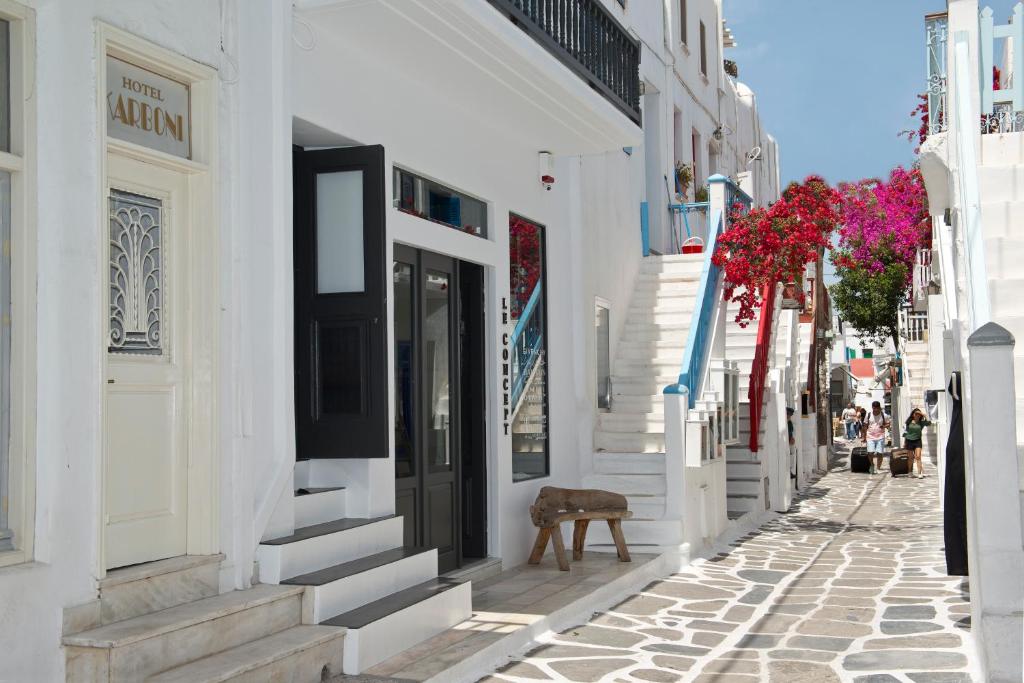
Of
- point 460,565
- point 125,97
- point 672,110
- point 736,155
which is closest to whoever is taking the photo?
point 125,97

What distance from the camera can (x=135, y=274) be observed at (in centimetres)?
575

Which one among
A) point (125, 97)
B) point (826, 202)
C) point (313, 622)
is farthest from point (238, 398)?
point (826, 202)

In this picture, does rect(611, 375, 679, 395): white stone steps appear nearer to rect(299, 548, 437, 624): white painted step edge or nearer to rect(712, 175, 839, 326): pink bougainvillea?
rect(712, 175, 839, 326): pink bougainvillea

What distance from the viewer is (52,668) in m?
4.81

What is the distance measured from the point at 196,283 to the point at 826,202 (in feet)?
31.8

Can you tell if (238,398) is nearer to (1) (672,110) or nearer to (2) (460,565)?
(2) (460,565)

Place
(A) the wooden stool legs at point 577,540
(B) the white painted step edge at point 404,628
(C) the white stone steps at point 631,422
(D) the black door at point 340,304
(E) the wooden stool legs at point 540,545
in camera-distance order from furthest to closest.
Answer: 1. (C) the white stone steps at point 631,422
2. (E) the wooden stool legs at point 540,545
3. (A) the wooden stool legs at point 577,540
4. (D) the black door at point 340,304
5. (B) the white painted step edge at point 404,628

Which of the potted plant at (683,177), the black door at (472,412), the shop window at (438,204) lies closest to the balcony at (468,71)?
the shop window at (438,204)

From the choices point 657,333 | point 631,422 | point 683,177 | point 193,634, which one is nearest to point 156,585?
point 193,634

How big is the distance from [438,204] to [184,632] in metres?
4.61

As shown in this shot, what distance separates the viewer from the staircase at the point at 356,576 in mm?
6148

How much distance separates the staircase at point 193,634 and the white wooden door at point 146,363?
248 millimetres

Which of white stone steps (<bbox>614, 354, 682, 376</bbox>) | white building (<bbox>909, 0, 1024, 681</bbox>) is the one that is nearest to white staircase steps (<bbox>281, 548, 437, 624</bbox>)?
white building (<bbox>909, 0, 1024, 681</bbox>)

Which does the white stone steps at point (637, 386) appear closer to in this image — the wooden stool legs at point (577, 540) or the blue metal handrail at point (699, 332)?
the blue metal handrail at point (699, 332)
